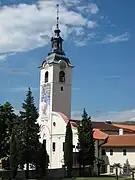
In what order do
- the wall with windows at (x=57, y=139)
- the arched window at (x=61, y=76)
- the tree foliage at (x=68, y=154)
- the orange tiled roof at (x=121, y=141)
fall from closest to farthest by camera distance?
the tree foliage at (x=68, y=154) < the orange tiled roof at (x=121, y=141) < the wall with windows at (x=57, y=139) < the arched window at (x=61, y=76)

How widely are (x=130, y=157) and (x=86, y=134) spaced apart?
662 cm

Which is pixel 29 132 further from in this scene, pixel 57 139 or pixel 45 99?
pixel 45 99

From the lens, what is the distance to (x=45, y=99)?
7900 cm

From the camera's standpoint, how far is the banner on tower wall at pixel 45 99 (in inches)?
3063

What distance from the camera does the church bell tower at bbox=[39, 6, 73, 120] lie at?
254 ft

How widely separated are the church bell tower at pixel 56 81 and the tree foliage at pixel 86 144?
16.1 metres

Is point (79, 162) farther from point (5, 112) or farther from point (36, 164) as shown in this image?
point (5, 112)

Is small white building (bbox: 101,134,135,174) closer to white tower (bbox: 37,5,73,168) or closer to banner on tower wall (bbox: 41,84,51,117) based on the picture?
white tower (bbox: 37,5,73,168)

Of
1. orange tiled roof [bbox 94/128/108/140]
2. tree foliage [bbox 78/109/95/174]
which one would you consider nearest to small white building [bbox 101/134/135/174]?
orange tiled roof [bbox 94/128/108/140]

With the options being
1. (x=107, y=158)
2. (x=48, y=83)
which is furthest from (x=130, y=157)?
(x=48, y=83)

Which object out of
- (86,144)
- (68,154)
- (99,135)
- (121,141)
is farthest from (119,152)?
(68,154)

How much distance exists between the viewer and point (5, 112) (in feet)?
196

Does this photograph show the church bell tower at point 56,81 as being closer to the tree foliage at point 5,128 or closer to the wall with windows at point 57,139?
the wall with windows at point 57,139

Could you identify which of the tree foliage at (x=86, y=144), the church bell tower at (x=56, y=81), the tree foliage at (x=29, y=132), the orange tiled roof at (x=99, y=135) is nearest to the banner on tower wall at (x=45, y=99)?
the church bell tower at (x=56, y=81)
